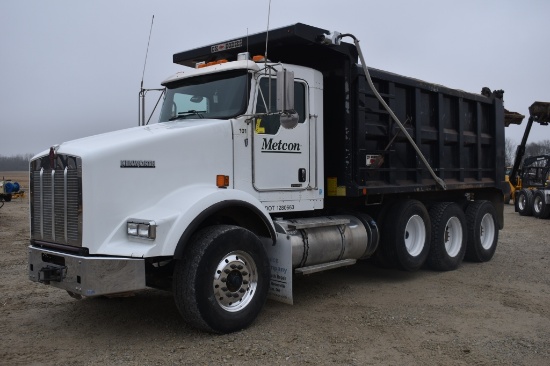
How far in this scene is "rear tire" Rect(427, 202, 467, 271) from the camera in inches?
350

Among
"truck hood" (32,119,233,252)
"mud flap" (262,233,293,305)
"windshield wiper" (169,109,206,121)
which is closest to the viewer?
"truck hood" (32,119,233,252)

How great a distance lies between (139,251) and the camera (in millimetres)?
4906

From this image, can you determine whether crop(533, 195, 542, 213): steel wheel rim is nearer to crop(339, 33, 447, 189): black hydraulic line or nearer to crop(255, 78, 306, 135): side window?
crop(339, 33, 447, 189): black hydraulic line

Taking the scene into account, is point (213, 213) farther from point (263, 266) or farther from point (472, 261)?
point (472, 261)

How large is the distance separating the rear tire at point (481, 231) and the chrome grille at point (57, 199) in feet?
23.8

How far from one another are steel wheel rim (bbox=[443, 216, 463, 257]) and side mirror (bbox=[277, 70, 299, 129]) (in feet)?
15.6

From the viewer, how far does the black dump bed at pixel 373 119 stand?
7254 millimetres

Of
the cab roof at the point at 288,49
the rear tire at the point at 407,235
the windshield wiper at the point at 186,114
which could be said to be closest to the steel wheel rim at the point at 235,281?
the windshield wiper at the point at 186,114

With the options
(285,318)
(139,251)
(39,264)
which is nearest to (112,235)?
(139,251)

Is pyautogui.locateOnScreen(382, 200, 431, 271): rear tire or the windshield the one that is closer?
the windshield

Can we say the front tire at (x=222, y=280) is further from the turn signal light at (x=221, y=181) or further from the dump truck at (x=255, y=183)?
the turn signal light at (x=221, y=181)

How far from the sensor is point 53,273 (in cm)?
512

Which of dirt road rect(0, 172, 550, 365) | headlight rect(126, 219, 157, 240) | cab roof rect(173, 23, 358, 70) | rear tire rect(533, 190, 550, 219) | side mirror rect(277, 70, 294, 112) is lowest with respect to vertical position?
dirt road rect(0, 172, 550, 365)

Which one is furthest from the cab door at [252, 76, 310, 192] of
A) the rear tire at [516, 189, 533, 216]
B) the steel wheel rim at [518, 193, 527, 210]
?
the steel wheel rim at [518, 193, 527, 210]
